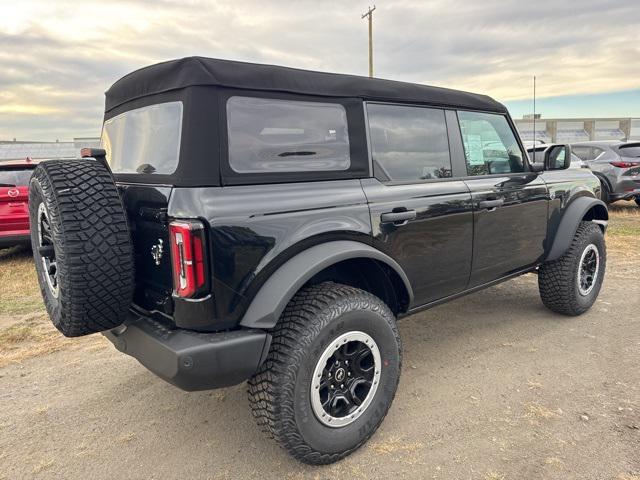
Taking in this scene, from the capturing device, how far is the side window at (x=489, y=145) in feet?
10.8

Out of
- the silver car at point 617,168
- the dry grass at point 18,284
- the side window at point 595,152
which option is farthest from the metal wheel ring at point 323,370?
the side window at point 595,152

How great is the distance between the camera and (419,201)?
2.78m

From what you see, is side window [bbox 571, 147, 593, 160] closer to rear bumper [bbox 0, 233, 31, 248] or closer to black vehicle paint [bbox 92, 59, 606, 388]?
black vehicle paint [bbox 92, 59, 606, 388]

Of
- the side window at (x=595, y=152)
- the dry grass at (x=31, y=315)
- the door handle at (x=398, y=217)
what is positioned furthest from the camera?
the side window at (x=595, y=152)

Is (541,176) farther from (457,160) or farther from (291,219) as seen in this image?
(291,219)

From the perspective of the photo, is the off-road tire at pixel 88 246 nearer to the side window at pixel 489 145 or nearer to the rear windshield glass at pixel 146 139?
the rear windshield glass at pixel 146 139

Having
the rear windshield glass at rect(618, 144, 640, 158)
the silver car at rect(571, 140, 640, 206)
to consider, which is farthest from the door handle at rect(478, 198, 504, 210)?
the rear windshield glass at rect(618, 144, 640, 158)

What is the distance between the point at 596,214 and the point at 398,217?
271cm

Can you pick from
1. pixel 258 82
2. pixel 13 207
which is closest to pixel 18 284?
pixel 13 207

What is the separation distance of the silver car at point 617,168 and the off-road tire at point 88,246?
34.0ft

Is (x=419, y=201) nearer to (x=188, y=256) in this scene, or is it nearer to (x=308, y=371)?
(x=308, y=371)

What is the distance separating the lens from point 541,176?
12.4 ft

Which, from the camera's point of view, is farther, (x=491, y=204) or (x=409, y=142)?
(x=491, y=204)

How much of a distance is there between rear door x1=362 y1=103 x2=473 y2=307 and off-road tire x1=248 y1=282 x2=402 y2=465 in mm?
423
